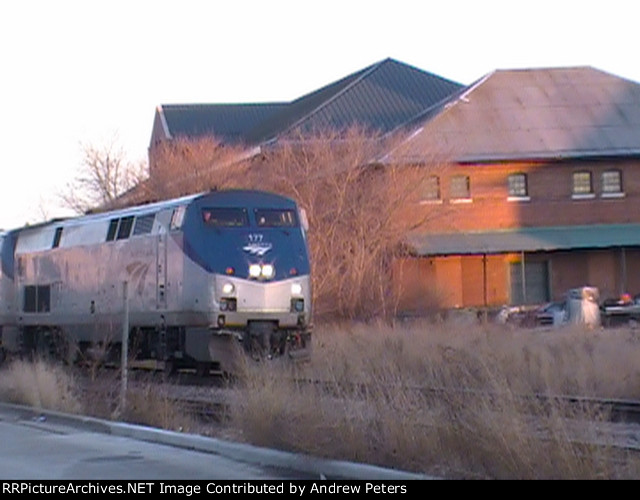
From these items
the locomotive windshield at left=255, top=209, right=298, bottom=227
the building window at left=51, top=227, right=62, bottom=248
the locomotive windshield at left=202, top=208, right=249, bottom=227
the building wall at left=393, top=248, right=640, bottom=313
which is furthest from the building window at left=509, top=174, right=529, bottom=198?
the locomotive windshield at left=202, top=208, right=249, bottom=227

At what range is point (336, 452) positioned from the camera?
1207 centimetres

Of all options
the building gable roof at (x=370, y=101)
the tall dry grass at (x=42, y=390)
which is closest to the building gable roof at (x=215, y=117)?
the building gable roof at (x=370, y=101)

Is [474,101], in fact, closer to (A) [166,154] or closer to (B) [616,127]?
(B) [616,127]

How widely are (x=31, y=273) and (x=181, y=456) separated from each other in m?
18.5

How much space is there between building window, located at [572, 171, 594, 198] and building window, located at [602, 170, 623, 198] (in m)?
0.56

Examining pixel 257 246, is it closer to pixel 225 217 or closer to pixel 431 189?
pixel 225 217

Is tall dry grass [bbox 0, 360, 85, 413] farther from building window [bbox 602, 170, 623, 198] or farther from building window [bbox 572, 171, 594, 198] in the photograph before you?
building window [bbox 602, 170, 623, 198]

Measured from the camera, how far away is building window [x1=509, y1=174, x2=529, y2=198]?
45.1 meters

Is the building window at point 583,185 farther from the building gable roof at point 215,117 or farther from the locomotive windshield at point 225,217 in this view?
the locomotive windshield at point 225,217

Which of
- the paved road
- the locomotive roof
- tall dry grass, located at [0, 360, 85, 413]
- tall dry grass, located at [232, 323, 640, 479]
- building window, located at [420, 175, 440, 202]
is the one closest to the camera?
tall dry grass, located at [232, 323, 640, 479]

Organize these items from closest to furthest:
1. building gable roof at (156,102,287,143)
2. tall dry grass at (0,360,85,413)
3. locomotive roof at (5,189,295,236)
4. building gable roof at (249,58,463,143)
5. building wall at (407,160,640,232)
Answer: tall dry grass at (0,360,85,413) < locomotive roof at (5,189,295,236) < building wall at (407,160,640,232) < building gable roof at (249,58,463,143) < building gable roof at (156,102,287,143)

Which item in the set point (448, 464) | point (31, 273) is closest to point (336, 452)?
point (448, 464)

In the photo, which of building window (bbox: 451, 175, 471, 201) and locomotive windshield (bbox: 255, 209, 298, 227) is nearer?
locomotive windshield (bbox: 255, 209, 298, 227)

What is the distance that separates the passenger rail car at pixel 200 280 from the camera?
2189cm
